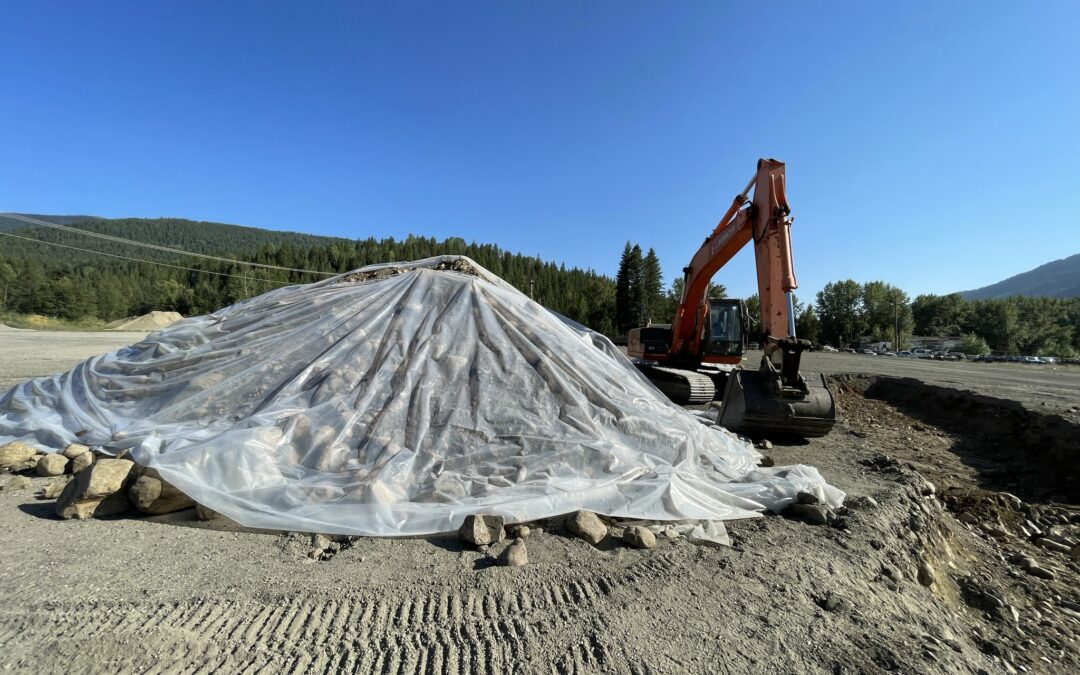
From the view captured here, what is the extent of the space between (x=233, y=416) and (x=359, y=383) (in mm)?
1277

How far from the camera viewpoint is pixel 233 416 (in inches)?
189

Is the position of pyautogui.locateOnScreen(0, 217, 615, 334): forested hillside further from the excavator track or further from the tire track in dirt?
the tire track in dirt

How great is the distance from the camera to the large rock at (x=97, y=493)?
3447 millimetres

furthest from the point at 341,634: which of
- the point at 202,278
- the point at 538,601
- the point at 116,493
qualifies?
the point at 202,278

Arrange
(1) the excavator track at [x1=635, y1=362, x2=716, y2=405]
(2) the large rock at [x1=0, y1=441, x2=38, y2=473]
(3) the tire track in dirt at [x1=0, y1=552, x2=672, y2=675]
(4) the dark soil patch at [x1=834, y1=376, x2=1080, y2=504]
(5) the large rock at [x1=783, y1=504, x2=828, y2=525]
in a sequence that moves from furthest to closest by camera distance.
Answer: (1) the excavator track at [x1=635, y1=362, x2=716, y2=405]
(4) the dark soil patch at [x1=834, y1=376, x2=1080, y2=504]
(2) the large rock at [x1=0, y1=441, x2=38, y2=473]
(5) the large rock at [x1=783, y1=504, x2=828, y2=525]
(3) the tire track in dirt at [x1=0, y1=552, x2=672, y2=675]

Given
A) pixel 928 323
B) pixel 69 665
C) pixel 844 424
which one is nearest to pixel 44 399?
pixel 69 665

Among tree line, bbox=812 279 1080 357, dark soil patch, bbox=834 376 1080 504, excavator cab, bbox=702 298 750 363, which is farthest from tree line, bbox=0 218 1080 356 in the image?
excavator cab, bbox=702 298 750 363

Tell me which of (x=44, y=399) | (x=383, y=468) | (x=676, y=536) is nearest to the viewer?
(x=676, y=536)

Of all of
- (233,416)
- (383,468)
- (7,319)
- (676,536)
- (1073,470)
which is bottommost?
(1073,470)

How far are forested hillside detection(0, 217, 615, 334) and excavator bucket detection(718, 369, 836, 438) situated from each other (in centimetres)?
4046

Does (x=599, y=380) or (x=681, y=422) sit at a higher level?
(x=599, y=380)

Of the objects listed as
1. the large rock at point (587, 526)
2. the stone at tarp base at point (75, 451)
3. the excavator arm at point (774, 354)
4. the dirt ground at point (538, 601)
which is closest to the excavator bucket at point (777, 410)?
the excavator arm at point (774, 354)

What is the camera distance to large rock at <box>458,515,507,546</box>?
313cm

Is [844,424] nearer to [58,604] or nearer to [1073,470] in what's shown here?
[1073,470]
